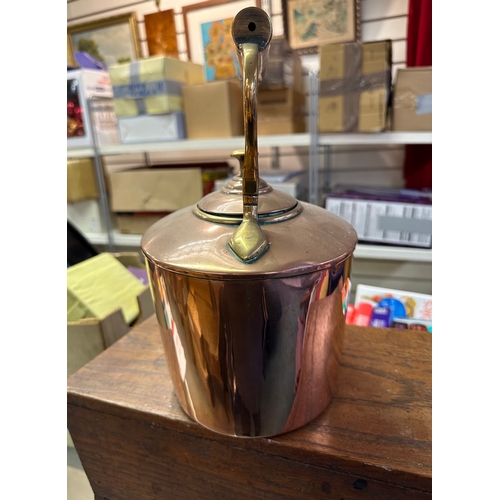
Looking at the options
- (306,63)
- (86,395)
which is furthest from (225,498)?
(306,63)

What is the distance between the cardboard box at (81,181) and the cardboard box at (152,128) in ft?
0.88

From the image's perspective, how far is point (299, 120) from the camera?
1359 mm

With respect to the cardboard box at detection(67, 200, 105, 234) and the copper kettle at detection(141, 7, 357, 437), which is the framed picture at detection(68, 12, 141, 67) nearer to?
the cardboard box at detection(67, 200, 105, 234)

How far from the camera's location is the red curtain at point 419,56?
122 cm

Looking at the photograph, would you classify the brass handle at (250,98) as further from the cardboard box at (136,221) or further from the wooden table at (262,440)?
the cardboard box at (136,221)

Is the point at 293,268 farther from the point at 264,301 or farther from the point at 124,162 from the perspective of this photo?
the point at 124,162

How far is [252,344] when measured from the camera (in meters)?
0.35

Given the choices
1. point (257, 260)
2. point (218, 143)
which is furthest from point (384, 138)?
point (257, 260)

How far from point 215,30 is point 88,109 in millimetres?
667

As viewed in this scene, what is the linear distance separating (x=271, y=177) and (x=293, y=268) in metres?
1.03

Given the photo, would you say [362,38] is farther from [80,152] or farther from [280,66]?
[80,152]

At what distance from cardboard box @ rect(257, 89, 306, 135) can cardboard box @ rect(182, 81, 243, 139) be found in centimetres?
9

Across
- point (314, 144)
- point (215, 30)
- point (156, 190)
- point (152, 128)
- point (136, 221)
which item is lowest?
point (136, 221)

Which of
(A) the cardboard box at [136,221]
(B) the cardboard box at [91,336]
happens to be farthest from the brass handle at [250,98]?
(A) the cardboard box at [136,221]
